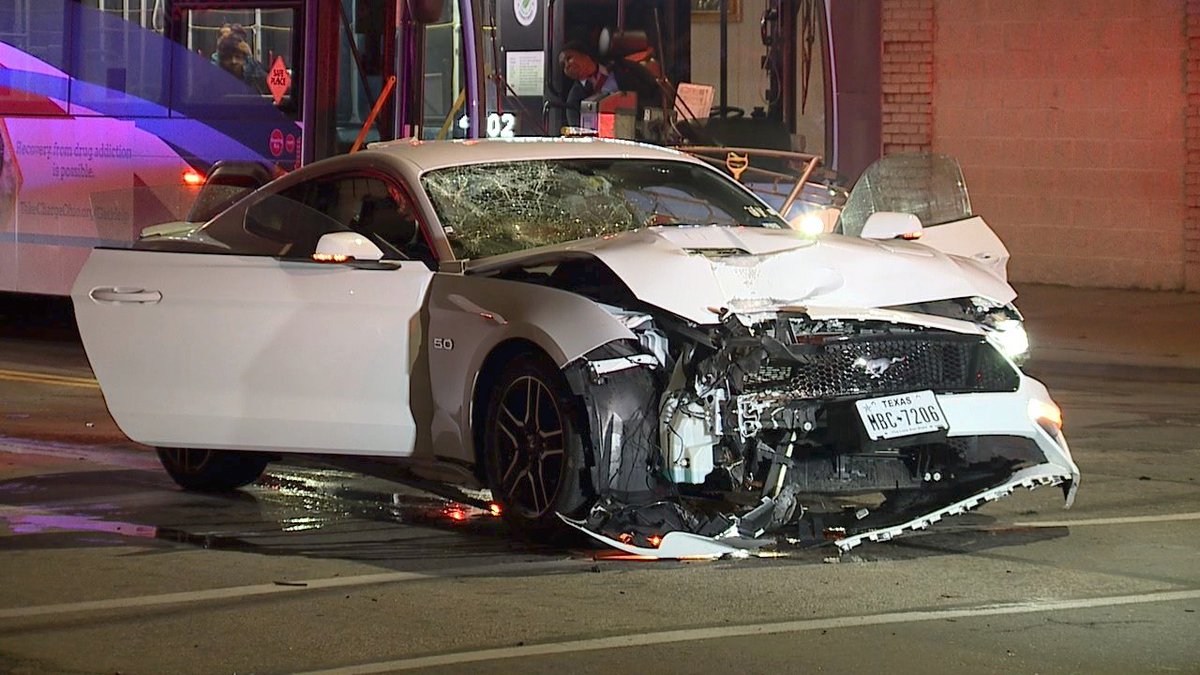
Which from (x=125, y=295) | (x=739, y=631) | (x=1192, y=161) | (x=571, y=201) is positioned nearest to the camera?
(x=739, y=631)

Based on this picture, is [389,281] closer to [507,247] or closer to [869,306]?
[507,247]

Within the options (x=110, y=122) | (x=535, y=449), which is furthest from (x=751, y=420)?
(x=110, y=122)

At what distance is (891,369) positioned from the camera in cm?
775

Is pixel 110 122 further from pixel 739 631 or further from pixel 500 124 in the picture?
pixel 739 631

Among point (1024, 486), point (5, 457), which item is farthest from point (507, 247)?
point (5, 457)

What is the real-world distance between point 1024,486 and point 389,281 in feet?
8.98

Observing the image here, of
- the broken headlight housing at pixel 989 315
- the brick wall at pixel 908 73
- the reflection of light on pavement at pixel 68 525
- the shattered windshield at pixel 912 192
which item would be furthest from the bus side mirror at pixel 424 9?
the brick wall at pixel 908 73

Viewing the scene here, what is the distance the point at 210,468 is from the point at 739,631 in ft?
12.4

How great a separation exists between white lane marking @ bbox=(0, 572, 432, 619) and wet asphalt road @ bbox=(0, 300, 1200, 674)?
0.02m

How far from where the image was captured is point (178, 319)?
889 centimetres

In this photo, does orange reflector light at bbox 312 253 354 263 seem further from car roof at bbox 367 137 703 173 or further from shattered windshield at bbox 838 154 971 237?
shattered windshield at bbox 838 154 971 237

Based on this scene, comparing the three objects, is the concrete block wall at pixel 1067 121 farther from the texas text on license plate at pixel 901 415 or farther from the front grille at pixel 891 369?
the texas text on license plate at pixel 901 415

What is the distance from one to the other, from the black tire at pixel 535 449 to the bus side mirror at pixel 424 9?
6.73 metres

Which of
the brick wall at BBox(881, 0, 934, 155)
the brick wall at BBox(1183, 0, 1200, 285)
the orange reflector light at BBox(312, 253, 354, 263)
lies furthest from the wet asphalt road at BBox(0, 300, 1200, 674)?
the brick wall at BBox(881, 0, 934, 155)
